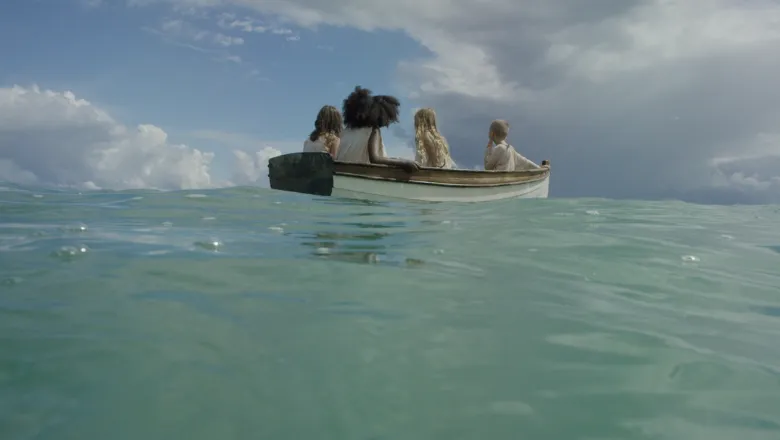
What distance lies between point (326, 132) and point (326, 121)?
9.8 inches

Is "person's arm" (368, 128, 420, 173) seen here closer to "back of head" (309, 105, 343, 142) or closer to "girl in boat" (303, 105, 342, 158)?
"girl in boat" (303, 105, 342, 158)

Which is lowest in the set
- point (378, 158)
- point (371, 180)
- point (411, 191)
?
point (411, 191)

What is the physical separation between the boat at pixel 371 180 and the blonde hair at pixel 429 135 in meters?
0.58

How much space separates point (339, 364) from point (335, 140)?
10803mm

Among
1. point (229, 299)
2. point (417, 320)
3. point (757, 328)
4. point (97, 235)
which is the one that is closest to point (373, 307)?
point (417, 320)

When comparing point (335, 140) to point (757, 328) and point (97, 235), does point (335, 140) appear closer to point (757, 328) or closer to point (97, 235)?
point (97, 235)

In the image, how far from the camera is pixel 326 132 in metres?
13.2

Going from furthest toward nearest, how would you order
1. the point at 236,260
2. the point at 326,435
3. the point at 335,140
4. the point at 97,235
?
the point at 335,140 → the point at 97,235 → the point at 236,260 → the point at 326,435

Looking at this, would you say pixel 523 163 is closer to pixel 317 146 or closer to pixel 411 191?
pixel 411 191

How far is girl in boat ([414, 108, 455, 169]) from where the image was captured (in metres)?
13.5

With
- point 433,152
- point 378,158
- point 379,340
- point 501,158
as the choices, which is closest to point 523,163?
point 501,158

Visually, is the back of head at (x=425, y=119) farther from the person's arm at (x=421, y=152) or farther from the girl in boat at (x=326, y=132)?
the girl in boat at (x=326, y=132)

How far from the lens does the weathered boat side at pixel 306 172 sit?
12.3 meters

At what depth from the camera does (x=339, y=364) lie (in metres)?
2.72
